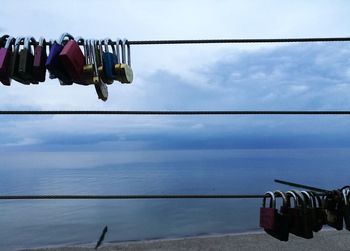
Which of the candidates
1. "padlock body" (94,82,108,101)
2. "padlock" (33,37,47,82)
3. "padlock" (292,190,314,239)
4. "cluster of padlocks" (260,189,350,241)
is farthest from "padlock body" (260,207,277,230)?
"padlock" (33,37,47,82)

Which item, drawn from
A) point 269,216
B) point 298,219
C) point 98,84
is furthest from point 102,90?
point 298,219

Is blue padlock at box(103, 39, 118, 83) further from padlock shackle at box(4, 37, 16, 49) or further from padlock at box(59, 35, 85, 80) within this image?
padlock shackle at box(4, 37, 16, 49)

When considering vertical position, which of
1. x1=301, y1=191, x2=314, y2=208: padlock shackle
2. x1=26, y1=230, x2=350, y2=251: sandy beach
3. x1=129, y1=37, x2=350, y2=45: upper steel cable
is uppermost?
x1=129, y1=37, x2=350, y2=45: upper steel cable

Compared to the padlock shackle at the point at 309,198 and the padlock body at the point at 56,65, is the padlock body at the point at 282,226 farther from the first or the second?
the padlock body at the point at 56,65

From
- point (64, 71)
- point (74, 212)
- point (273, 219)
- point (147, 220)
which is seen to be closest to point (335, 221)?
point (273, 219)

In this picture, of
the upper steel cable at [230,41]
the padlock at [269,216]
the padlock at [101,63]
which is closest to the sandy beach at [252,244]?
the padlock at [269,216]

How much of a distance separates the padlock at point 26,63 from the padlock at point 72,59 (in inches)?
8.1

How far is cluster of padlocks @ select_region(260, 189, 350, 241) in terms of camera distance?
1835 millimetres

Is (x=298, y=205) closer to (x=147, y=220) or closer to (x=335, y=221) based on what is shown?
(x=335, y=221)

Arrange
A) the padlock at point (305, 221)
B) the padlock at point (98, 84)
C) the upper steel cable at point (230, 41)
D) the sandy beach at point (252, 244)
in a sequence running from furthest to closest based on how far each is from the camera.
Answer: the sandy beach at point (252, 244) → the upper steel cable at point (230, 41) → the padlock at point (98, 84) → the padlock at point (305, 221)

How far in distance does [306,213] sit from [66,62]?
1.32 metres

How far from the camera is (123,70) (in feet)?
6.44

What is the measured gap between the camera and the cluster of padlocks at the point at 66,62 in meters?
1.87

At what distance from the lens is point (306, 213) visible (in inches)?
71.7
